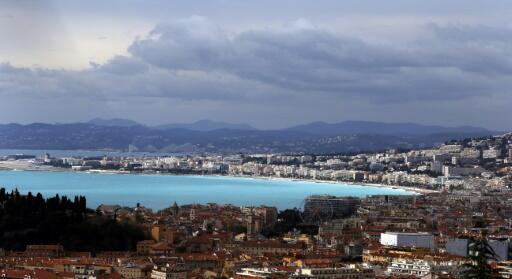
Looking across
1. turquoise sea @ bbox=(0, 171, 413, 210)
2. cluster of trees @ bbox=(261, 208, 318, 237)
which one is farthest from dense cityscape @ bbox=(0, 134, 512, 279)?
turquoise sea @ bbox=(0, 171, 413, 210)

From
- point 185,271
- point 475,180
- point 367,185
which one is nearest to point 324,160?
point 367,185

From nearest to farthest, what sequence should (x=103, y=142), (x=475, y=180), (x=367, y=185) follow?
(x=475, y=180) < (x=367, y=185) < (x=103, y=142)

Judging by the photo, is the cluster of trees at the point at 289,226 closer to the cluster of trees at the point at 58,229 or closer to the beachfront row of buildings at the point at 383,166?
the cluster of trees at the point at 58,229

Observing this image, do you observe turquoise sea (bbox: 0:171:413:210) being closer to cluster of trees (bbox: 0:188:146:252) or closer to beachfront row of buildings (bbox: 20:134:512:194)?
beachfront row of buildings (bbox: 20:134:512:194)

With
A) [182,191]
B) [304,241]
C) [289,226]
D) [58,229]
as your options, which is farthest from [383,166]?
[58,229]

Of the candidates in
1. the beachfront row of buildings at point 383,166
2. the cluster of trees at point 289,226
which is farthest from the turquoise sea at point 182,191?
the cluster of trees at point 289,226

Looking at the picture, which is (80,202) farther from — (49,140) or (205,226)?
(49,140)

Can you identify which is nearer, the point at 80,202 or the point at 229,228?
the point at 80,202

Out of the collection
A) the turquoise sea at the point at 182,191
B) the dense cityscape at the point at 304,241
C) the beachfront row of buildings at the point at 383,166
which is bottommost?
the dense cityscape at the point at 304,241
